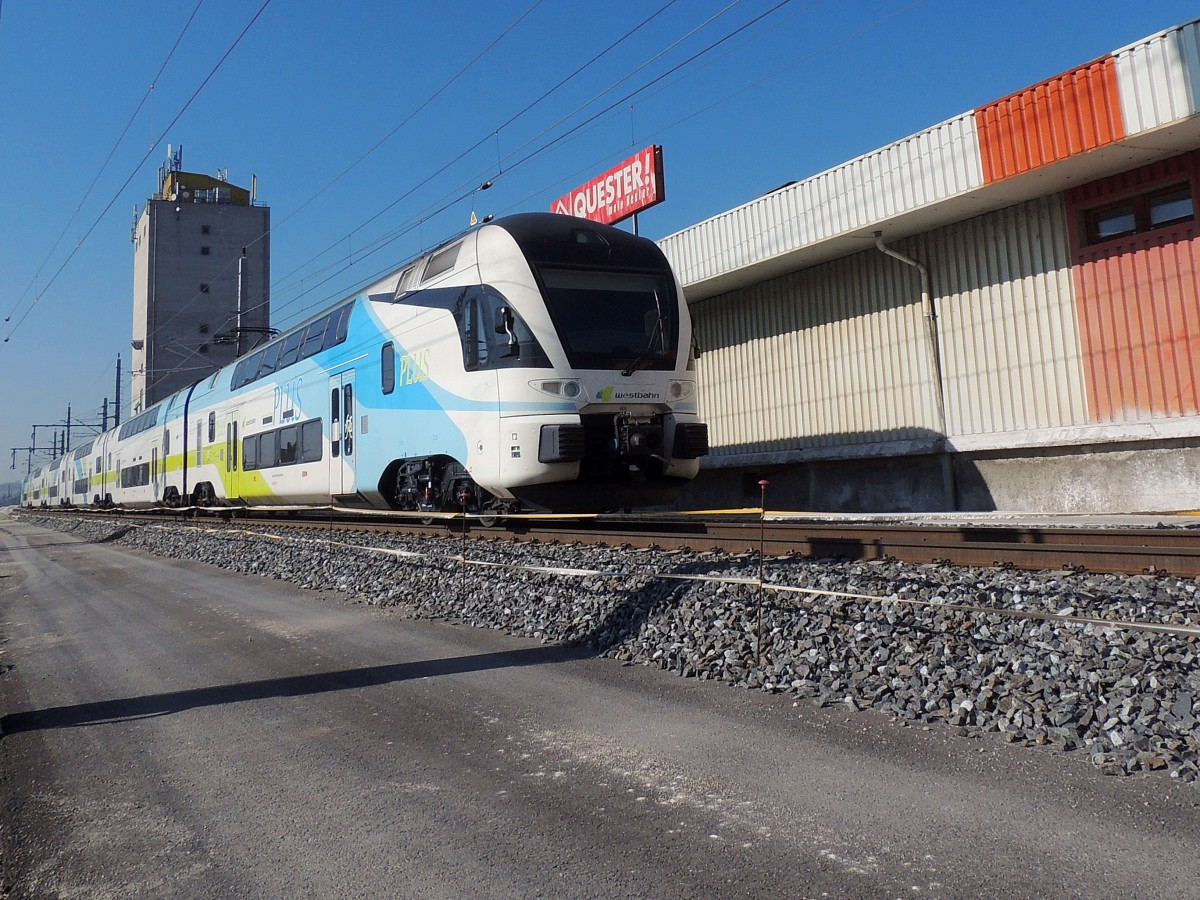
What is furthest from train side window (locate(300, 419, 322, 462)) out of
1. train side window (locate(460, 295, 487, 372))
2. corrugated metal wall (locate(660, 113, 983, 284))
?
corrugated metal wall (locate(660, 113, 983, 284))

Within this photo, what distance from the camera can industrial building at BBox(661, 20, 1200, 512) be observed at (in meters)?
10.7

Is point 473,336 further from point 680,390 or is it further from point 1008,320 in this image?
point 1008,320

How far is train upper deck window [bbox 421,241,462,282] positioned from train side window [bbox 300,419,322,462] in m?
3.82

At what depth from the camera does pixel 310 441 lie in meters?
13.7

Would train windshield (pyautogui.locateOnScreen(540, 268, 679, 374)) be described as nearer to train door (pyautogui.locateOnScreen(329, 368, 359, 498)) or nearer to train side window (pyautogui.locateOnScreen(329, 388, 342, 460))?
train door (pyautogui.locateOnScreen(329, 368, 359, 498))

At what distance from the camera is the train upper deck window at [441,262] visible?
10.3 meters

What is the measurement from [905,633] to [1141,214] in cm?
960

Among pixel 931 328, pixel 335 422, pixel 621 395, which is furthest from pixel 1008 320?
pixel 335 422

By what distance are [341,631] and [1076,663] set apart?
5036 mm

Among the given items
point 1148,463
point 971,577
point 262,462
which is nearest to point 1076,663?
point 971,577

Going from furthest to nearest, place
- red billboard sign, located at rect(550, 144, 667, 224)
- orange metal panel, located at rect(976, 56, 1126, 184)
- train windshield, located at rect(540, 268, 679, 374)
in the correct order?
red billboard sign, located at rect(550, 144, 667, 224) < orange metal panel, located at rect(976, 56, 1126, 184) < train windshield, located at rect(540, 268, 679, 374)

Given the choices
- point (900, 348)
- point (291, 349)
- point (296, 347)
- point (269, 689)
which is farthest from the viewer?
point (291, 349)

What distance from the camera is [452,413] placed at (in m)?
9.84

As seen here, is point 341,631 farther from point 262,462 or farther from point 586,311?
point 262,462
